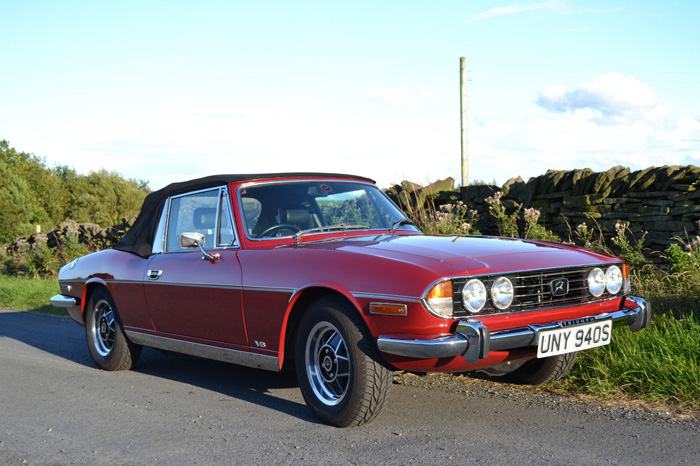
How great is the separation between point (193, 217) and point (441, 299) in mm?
2610

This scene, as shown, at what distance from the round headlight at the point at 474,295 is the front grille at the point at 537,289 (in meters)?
0.02

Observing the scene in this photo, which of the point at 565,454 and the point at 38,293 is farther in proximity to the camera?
the point at 38,293

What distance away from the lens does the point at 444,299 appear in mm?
3797

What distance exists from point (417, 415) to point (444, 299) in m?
1.01

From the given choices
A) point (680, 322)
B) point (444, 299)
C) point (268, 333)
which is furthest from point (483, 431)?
point (680, 322)

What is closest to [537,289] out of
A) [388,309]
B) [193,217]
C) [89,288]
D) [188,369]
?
[388,309]

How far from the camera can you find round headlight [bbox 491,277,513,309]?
395 cm

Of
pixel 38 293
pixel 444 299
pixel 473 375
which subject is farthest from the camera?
pixel 38 293

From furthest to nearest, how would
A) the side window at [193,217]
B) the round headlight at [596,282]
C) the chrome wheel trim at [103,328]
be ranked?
1. the chrome wheel trim at [103,328]
2. the side window at [193,217]
3. the round headlight at [596,282]

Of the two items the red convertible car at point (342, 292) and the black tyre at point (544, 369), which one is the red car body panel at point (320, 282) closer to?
the red convertible car at point (342, 292)

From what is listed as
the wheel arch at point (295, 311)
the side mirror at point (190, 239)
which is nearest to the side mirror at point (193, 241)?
the side mirror at point (190, 239)

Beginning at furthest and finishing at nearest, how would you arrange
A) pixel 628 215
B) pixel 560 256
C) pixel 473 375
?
pixel 628 215 → pixel 473 375 → pixel 560 256

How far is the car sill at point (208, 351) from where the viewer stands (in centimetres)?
465

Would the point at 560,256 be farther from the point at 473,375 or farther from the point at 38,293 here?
the point at 38,293
